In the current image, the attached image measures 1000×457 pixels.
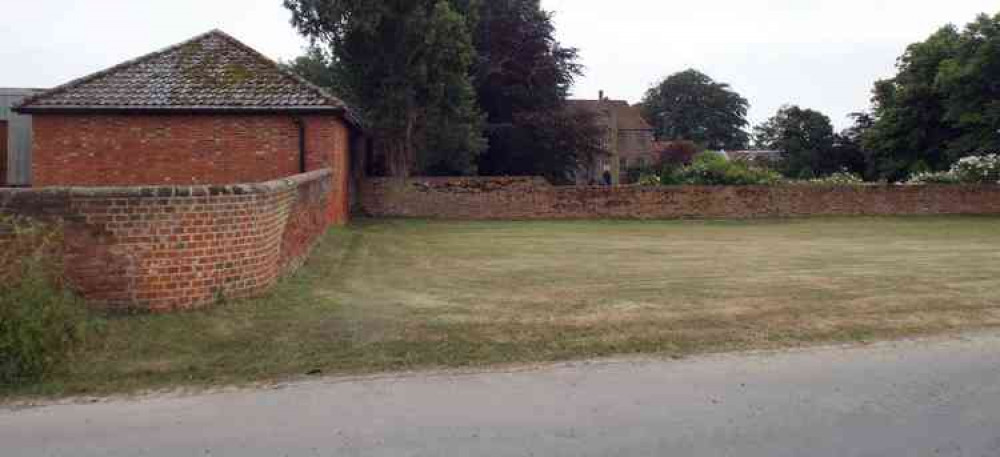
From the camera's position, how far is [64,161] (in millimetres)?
18000

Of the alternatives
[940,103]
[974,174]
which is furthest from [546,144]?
[940,103]

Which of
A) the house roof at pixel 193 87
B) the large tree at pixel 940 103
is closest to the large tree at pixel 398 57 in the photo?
the house roof at pixel 193 87

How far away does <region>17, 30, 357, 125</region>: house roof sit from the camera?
1752 centimetres

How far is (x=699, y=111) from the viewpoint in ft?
315

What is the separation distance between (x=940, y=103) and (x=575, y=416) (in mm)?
43292

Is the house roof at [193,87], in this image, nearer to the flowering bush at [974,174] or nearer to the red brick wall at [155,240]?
the red brick wall at [155,240]

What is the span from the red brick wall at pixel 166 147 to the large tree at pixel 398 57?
18.5ft

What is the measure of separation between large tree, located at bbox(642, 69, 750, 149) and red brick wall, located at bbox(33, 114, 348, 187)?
8132cm

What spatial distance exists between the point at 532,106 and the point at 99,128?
20.6 meters

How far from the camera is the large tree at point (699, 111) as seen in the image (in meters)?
95.8

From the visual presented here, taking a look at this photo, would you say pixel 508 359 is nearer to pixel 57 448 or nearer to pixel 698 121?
pixel 57 448

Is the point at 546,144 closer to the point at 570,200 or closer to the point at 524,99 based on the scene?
the point at 524,99

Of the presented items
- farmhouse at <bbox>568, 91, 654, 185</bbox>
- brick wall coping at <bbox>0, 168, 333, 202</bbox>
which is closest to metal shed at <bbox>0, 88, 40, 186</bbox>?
brick wall coping at <bbox>0, 168, 333, 202</bbox>

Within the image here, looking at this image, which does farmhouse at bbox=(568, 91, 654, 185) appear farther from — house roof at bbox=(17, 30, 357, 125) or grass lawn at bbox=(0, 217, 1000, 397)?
grass lawn at bbox=(0, 217, 1000, 397)
